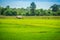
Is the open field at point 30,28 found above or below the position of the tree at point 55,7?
below

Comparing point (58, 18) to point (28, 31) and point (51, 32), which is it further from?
point (28, 31)

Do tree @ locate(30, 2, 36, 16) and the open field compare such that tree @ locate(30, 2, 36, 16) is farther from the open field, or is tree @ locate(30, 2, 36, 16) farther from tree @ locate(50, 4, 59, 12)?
tree @ locate(50, 4, 59, 12)

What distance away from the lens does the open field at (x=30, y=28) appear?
2.26 meters

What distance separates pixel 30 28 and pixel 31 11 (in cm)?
29

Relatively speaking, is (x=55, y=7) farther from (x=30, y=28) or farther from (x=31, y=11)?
(x=30, y=28)

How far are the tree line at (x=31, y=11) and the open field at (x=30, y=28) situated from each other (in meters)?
0.07

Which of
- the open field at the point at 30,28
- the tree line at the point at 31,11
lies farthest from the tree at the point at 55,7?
the open field at the point at 30,28

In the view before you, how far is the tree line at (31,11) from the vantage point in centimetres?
231

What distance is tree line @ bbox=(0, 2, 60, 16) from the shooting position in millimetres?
2312

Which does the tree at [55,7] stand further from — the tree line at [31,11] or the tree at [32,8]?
the tree at [32,8]

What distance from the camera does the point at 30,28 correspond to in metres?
2.28

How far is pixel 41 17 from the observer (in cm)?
232

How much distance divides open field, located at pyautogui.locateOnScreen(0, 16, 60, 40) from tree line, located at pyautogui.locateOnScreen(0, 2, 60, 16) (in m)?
0.07

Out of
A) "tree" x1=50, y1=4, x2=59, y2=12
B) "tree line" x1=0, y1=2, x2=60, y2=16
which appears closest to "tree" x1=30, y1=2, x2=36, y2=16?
"tree line" x1=0, y1=2, x2=60, y2=16
